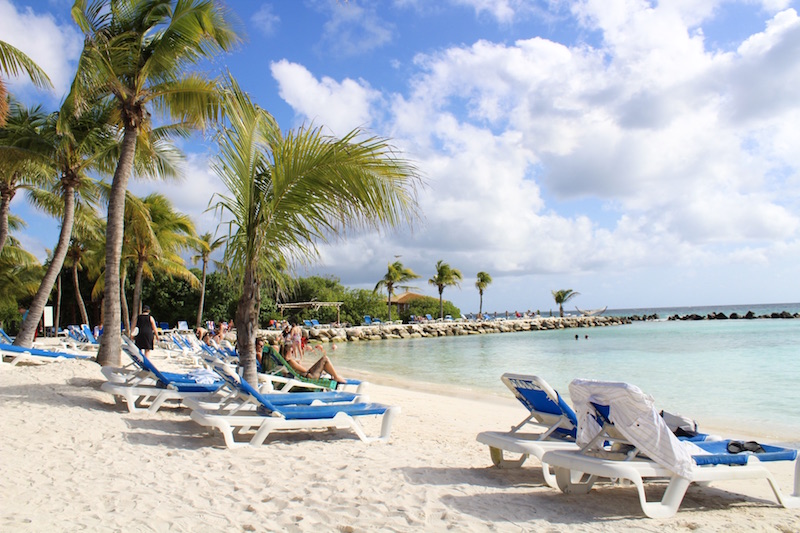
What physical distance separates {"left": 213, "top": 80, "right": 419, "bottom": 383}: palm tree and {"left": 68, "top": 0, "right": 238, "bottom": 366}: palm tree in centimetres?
305

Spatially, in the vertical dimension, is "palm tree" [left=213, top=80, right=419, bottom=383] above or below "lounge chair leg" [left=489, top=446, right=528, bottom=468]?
above

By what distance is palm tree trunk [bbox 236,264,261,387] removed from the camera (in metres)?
6.00

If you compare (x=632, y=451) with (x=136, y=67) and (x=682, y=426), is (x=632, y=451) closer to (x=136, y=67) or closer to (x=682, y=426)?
(x=682, y=426)

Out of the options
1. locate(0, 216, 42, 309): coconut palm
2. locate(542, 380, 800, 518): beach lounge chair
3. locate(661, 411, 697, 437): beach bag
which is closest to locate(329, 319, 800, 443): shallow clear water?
locate(661, 411, 697, 437): beach bag

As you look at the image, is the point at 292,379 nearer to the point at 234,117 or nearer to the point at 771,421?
the point at 234,117

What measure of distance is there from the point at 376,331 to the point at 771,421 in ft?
98.8

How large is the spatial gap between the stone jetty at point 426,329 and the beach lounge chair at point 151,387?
16.6 metres

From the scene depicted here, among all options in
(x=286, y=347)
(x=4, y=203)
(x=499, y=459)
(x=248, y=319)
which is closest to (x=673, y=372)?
(x=286, y=347)

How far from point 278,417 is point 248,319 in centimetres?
122

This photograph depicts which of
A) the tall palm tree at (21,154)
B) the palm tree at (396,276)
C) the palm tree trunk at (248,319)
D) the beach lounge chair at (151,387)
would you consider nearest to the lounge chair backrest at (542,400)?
the palm tree trunk at (248,319)

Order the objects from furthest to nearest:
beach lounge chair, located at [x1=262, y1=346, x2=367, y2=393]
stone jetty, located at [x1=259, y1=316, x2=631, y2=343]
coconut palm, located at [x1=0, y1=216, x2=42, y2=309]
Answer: stone jetty, located at [x1=259, y1=316, x2=631, y2=343] < coconut palm, located at [x1=0, y1=216, x2=42, y2=309] < beach lounge chair, located at [x1=262, y1=346, x2=367, y2=393]

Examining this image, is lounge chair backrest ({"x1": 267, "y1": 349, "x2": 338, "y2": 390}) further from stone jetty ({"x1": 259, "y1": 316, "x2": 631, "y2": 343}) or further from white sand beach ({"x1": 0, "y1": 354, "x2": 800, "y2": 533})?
stone jetty ({"x1": 259, "y1": 316, "x2": 631, "y2": 343})

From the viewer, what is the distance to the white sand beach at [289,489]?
10.7ft

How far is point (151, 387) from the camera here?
6934mm
